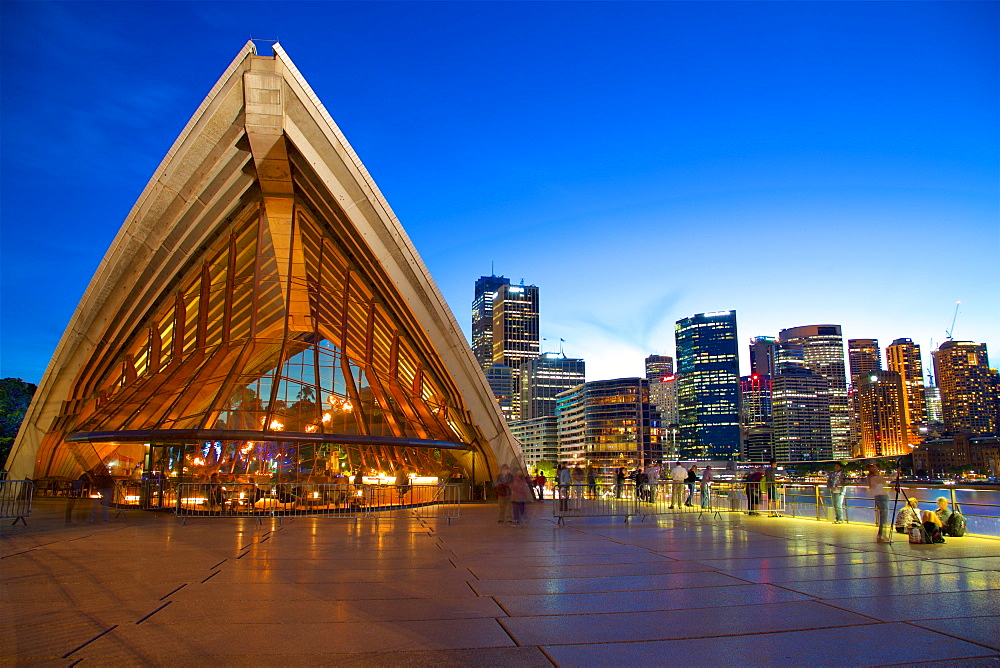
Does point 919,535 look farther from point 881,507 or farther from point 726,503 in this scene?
point 726,503

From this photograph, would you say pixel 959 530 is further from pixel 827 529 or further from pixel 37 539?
pixel 37 539

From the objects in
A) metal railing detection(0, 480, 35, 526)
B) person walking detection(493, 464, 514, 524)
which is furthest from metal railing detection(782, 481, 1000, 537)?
metal railing detection(0, 480, 35, 526)

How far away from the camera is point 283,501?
2120 cm

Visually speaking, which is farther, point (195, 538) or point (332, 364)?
point (332, 364)

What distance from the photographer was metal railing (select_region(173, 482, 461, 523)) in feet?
66.6

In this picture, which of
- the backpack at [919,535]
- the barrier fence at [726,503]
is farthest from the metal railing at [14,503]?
the backpack at [919,535]

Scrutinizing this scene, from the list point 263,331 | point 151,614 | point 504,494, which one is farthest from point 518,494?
point 263,331

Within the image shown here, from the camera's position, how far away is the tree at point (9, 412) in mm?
45500

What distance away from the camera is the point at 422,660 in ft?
18.5

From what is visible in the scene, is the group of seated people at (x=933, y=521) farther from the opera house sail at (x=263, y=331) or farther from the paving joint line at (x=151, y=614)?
the opera house sail at (x=263, y=331)

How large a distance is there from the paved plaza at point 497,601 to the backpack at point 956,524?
0.59 metres

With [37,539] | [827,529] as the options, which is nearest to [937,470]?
[827,529]

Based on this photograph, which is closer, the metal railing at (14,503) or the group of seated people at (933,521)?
the group of seated people at (933,521)

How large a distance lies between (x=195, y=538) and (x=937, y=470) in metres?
212
